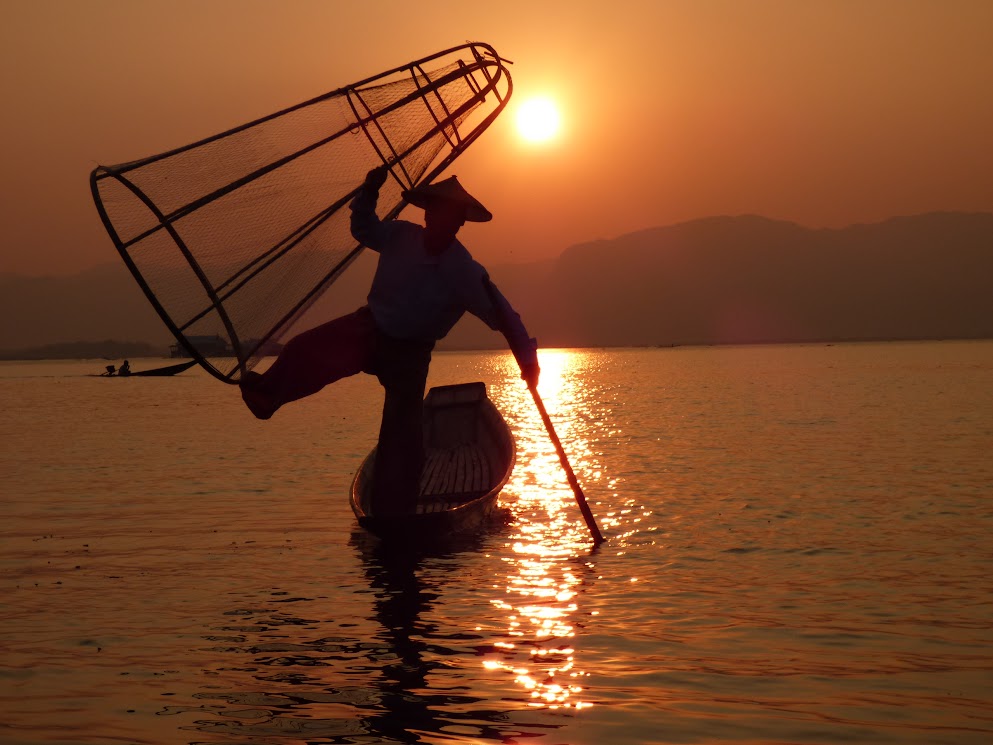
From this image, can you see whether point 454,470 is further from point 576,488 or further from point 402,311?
point 402,311

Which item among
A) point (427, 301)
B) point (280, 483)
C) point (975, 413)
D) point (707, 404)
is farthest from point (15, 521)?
point (707, 404)

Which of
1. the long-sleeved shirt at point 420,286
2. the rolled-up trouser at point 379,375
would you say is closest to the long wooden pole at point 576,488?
the rolled-up trouser at point 379,375

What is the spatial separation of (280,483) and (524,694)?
15.5 metres

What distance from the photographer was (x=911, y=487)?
66.6 feet

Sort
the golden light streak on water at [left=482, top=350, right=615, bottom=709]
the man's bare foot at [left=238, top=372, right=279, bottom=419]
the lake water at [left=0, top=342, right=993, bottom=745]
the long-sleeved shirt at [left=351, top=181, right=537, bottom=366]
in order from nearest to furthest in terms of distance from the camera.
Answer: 1. the lake water at [left=0, top=342, right=993, bottom=745]
2. the golden light streak on water at [left=482, top=350, right=615, bottom=709]
3. the man's bare foot at [left=238, top=372, right=279, bottom=419]
4. the long-sleeved shirt at [left=351, top=181, right=537, bottom=366]

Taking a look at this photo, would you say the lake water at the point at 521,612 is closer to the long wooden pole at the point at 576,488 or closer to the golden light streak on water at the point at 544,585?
the golden light streak on water at the point at 544,585

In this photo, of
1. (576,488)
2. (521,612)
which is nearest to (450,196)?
(521,612)

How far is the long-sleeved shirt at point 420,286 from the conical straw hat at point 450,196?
310mm

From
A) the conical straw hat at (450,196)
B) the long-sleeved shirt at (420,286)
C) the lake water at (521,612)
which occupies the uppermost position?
the conical straw hat at (450,196)

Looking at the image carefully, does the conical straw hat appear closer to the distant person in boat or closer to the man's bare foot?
the distant person in boat

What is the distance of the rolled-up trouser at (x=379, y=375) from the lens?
10.8 meters

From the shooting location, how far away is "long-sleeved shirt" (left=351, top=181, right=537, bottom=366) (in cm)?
1111

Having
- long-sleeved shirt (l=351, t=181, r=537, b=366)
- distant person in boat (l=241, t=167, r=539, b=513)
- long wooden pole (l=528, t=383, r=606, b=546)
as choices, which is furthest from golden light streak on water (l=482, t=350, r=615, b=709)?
long-sleeved shirt (l=351, t=181, r=537, b=366)

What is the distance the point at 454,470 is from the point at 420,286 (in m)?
7.14
